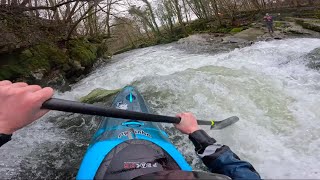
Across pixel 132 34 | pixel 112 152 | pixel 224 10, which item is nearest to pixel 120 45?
pixel 132 34

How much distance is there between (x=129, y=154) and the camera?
2.31 meters

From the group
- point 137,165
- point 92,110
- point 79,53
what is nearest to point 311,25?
point 79,53

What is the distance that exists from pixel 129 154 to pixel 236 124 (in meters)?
2.17

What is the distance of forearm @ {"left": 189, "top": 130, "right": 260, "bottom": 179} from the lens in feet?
5.20

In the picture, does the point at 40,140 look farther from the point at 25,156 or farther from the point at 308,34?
the point at 308,34

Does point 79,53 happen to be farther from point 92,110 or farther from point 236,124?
point 92,110

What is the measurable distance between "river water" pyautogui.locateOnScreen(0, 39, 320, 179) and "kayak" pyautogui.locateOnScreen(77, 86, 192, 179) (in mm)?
868

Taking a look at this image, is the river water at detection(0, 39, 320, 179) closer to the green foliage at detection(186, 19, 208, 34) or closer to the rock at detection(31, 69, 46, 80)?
the rock at detection(31, 69, 46, 80)

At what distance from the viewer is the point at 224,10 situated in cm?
2183

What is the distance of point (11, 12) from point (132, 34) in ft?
115

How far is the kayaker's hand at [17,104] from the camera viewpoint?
1.20m

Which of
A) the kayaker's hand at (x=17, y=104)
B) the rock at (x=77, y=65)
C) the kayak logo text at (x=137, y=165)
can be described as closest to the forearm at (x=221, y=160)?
the kayak logo text at (x=137, y=165)

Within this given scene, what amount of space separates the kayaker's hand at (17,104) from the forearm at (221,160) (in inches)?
40.3

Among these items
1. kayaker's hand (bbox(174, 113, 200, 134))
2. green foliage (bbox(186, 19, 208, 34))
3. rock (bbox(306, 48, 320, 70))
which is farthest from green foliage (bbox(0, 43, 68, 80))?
green foliage (bbox(186, 19, 208, 34))
